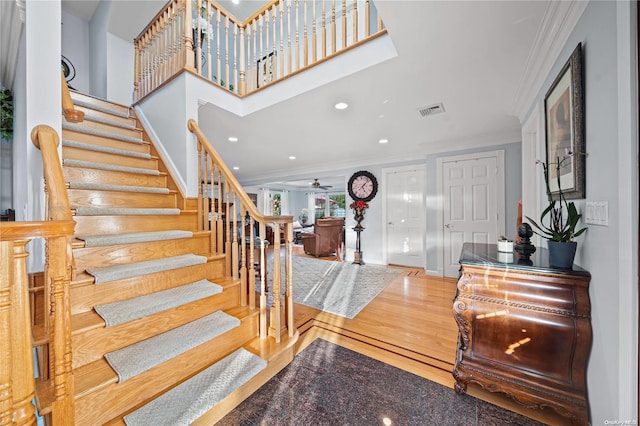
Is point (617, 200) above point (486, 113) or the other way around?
the other way around

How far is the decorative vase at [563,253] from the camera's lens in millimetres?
1211

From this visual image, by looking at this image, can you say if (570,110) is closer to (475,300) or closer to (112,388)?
(475,300)

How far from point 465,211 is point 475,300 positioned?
2848 mm

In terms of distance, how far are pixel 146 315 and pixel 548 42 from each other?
3.05 m

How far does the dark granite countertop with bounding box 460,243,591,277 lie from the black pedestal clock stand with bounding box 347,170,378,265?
321 cm

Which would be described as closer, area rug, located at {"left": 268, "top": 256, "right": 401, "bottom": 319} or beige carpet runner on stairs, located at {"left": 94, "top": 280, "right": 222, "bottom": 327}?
beige carpet runner on stairs, located at {"left": 94, "top": 280, "right": 222, "bottom": 327}

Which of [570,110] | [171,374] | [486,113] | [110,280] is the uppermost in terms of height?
[486,113]

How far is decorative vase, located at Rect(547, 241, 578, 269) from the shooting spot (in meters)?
1.21

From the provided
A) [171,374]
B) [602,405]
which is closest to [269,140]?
[171,374]

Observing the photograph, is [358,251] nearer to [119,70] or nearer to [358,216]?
[358,216]

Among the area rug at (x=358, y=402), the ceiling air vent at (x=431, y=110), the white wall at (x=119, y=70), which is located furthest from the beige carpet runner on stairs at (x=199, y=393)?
the white wall at (x=119, y=70)

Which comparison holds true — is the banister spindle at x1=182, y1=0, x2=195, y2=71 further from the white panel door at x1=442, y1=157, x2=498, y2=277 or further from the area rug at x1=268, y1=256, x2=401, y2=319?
the white panel door at x1=442, y1=157, x2=498, y2=277

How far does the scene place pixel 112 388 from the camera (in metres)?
1.14

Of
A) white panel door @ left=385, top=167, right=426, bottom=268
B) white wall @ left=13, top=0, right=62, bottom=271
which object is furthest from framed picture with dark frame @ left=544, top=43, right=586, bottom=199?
white wall @ left=13, top=0, right=62, bottom=271
